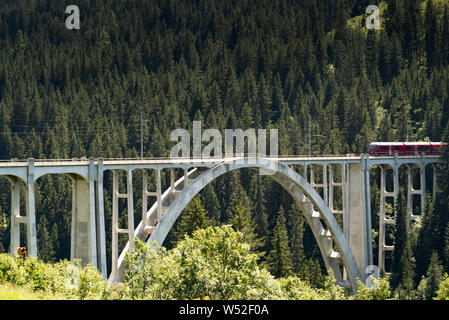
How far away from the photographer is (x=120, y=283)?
39.2 meters

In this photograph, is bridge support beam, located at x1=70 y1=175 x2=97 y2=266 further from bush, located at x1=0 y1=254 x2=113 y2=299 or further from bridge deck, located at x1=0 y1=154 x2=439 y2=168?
bush, located at x1=0 y1=254 x2=113 y2=299

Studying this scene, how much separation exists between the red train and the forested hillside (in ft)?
7.94

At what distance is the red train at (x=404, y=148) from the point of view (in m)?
72.3

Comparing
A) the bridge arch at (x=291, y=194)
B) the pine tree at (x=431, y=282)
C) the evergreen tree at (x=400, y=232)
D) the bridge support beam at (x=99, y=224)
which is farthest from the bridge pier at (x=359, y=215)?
the bridge support beam at (x=99, y=224)

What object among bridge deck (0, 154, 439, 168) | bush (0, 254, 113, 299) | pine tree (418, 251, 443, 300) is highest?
bridge deck (0, 154, 439, 168)

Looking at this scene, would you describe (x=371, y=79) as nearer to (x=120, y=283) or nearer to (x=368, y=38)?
(x=368, y=38)

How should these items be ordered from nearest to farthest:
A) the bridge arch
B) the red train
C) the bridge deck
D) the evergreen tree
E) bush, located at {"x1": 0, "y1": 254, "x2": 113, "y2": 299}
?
bush, located at {"x1": 0, "y1": 254, "x2": 113, "y2": 299} < the bridge deck < the bridge arch < the evergreen tree < the red train

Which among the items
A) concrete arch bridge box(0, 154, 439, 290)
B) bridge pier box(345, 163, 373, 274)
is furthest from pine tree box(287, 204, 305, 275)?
bridge pier box(345, 163, 373, 274)

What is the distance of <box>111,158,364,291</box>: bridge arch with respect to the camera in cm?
4391

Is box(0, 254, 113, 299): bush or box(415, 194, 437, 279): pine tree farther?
box(415, 194, 437, 279): pine tree

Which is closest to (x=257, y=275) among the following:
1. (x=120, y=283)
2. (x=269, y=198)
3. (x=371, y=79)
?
(x=120, y=283)

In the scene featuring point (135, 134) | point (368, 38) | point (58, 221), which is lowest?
point (58, 221)

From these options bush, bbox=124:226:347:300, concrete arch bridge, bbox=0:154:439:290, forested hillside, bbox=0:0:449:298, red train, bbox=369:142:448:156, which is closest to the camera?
bush, bbox=124:226:347:300
